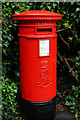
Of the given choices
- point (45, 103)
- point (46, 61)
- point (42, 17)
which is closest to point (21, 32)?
point (42, 17)

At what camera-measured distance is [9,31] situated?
8.51 ft

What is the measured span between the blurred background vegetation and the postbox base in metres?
0.27

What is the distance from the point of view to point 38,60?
2.17 metres

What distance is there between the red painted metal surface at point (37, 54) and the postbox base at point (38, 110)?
0.07 meters

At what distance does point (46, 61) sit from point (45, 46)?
21cm

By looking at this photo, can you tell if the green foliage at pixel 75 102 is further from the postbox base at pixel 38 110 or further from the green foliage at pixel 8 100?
the green foliage at pixel 8 100

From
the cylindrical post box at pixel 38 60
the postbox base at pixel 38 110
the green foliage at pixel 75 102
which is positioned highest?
the cylindrical post box at pixel 38 60


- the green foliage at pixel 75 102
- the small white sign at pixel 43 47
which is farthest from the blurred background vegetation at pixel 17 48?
the small white sign at pixel 43 47

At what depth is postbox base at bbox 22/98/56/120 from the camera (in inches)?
93.0

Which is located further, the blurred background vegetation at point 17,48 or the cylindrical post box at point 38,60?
the blurred background vegetation at point 17,48

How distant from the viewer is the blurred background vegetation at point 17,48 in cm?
254

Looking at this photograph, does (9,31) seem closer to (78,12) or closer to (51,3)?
(51,3)

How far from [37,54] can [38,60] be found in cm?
8

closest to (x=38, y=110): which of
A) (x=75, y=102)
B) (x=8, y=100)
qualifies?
(x=8, y=100)
